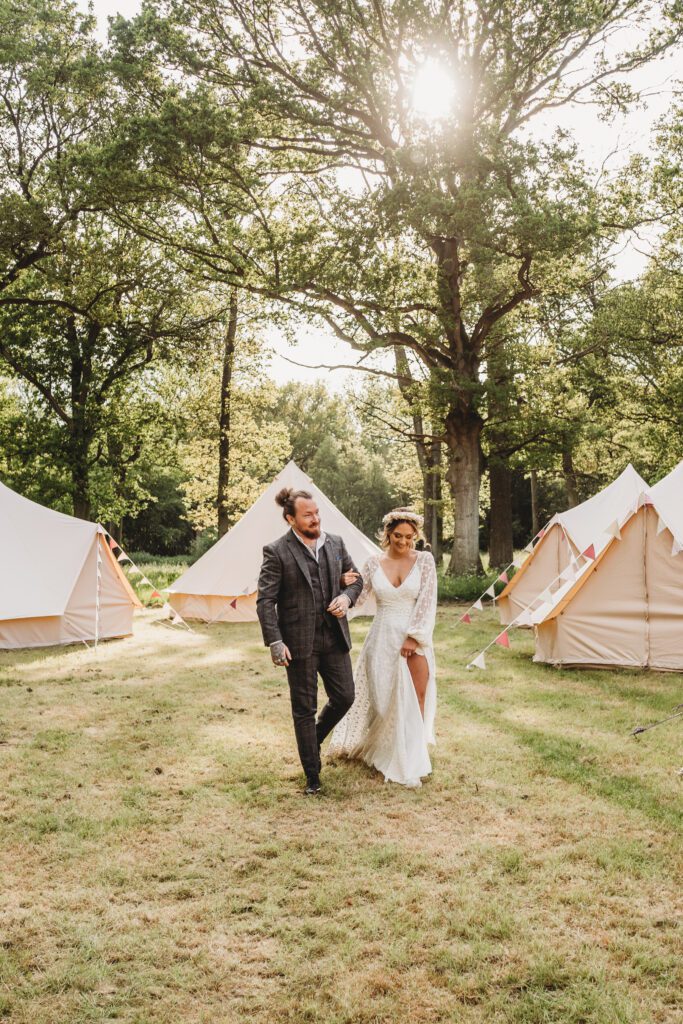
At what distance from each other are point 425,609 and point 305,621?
86cm

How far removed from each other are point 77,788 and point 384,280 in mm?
11764

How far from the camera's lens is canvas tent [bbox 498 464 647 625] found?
33.2 feet

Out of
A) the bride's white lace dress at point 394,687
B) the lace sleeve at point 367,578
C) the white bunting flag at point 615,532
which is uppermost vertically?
the white bunting flag at point 615,532

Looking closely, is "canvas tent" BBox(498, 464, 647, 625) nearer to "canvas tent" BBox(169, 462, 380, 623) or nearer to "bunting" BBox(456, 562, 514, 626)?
"bunting" BBox(456, 562, 514, 626)

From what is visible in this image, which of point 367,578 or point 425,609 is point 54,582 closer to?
point 367,578

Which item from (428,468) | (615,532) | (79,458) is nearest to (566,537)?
(615,532)

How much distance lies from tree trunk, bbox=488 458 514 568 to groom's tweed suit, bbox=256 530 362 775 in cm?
1434

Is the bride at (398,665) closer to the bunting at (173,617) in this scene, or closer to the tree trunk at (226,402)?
the bunting at (173,617)

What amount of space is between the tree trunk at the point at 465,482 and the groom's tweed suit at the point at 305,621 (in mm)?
11441

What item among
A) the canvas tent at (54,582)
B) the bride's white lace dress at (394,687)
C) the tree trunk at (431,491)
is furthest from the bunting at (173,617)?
the tree trunk at (431,491)

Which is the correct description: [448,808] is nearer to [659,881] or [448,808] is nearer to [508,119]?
[659,881]

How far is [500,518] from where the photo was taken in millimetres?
19156

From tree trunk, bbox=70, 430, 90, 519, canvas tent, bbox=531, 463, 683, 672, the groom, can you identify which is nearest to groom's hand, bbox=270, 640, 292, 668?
the groom

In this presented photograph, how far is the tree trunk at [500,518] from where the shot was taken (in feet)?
61.5
